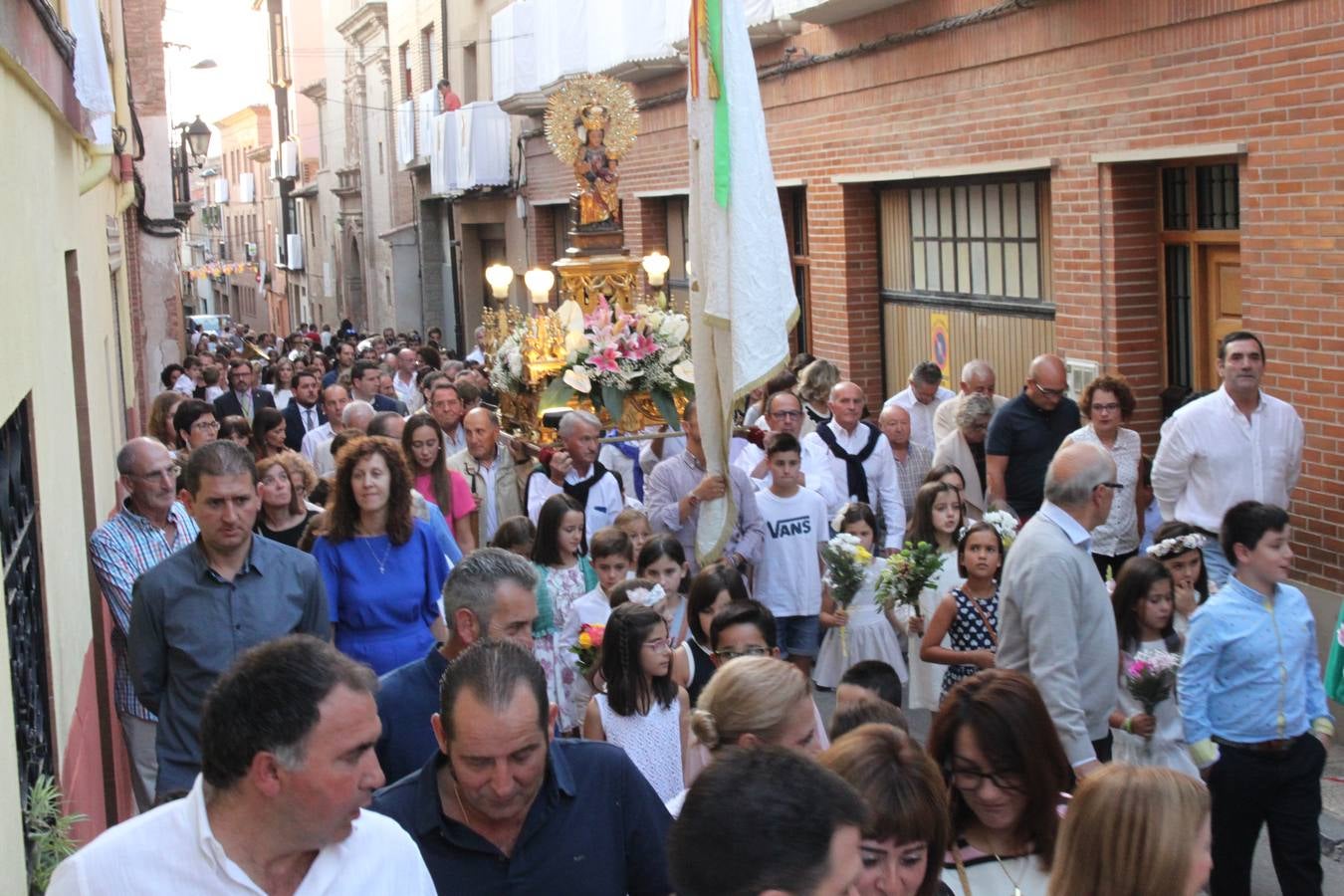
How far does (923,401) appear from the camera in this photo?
12555 mm

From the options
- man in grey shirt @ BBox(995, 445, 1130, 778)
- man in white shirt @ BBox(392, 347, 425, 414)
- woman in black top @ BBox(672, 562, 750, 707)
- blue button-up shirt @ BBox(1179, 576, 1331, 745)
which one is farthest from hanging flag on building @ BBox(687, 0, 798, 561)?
man in white shirt @ BBox(392, 347, 425, 414)

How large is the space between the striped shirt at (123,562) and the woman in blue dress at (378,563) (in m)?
0.56

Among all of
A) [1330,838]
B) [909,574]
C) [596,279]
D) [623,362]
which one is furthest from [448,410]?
[1330,838]

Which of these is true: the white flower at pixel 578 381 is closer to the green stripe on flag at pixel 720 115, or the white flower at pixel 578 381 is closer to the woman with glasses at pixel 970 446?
the woman with glasses at pixel 970 446

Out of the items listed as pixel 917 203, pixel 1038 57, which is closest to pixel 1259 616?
pixel 1038 57

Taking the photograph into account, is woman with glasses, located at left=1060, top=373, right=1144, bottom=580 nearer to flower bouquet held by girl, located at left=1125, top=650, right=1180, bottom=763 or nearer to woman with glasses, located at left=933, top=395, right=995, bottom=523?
woman with glasses, located at left=933, top=395, right=995, bottom=523

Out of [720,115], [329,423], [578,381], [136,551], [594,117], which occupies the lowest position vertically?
[329,423]

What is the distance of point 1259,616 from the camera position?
6484 millimetres

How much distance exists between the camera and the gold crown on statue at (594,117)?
1330cm

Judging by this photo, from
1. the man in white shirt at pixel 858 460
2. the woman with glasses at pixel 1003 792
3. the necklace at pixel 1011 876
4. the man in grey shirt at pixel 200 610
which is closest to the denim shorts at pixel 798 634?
the man in white shirt at pixel 858 460

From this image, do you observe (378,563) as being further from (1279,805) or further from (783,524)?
(1279,805)

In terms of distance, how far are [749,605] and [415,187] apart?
35420mm

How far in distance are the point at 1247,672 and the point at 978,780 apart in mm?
2479

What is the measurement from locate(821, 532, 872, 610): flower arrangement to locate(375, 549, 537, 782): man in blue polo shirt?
4.00 meters
